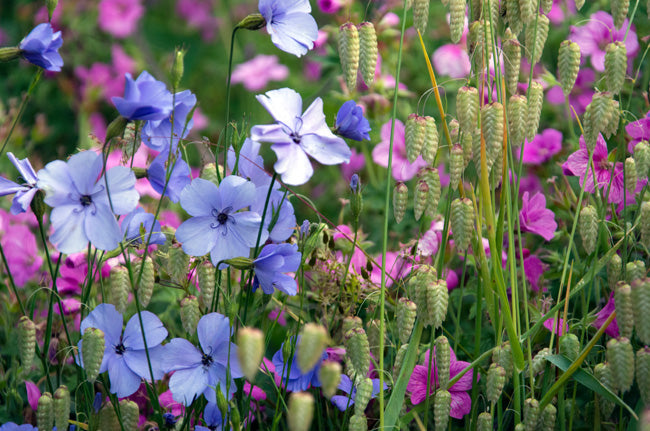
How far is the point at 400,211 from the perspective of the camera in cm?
86

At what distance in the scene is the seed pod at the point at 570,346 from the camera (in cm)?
89

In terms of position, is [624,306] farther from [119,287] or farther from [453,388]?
[119,287]

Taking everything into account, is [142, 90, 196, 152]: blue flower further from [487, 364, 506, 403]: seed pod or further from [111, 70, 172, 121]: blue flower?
[487, 364, 506, 403]: seed pod

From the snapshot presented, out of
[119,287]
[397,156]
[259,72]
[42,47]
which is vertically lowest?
[259,72]

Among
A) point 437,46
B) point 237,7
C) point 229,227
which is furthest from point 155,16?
point 229,227

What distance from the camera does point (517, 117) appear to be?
826 mm

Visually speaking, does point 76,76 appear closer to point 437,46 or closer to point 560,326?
point 437,46

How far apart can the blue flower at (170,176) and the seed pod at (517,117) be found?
1.33ft

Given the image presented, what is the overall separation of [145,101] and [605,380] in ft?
2.02

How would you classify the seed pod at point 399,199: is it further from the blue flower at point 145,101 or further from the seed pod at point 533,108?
the blue flower at point 145,101

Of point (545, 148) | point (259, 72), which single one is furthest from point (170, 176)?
point (259, 72)

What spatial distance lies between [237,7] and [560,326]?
251 cm

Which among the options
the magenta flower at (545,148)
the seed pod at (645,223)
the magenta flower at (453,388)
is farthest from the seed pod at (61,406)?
the magenta flower at (545,148)

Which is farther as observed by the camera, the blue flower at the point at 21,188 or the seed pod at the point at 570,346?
the seed pod at the point at 570,346
